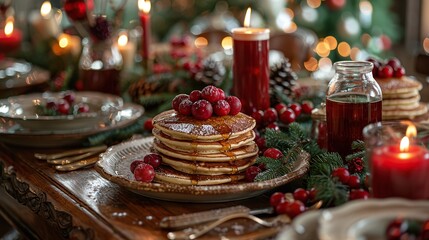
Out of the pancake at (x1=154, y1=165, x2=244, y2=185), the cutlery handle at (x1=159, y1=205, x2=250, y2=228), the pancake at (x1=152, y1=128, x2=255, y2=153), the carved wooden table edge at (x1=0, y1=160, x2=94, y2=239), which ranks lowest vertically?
the carved wooden table edge at (x1=0, y1=160, x2=94, y2=239)

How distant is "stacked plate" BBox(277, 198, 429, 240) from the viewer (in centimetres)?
97

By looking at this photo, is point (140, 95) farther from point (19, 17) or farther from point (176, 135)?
point (19, 17)

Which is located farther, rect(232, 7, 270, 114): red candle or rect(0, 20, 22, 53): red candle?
rect(0, 20, 22, 53): red candle

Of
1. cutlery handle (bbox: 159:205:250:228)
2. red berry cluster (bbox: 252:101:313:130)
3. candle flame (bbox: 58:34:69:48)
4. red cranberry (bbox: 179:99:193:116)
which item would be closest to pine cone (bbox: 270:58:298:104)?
red berry cluster (bbox: 252:101:313:130)

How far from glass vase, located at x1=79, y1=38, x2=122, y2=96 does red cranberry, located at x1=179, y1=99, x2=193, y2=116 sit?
0.93 m

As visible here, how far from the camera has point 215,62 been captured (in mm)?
2223

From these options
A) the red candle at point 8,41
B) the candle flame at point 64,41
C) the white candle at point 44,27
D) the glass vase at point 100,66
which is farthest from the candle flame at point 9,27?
the glass vase at point 100,66

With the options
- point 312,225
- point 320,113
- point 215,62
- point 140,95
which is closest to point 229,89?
point 215,62

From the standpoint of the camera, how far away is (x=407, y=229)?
981mm

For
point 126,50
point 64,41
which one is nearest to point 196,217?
point 126,50

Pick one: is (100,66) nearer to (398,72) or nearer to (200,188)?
(398,72)

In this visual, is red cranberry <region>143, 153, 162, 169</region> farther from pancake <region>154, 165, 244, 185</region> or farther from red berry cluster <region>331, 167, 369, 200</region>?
red berry cluster <region>331, 167, 369, 200</region>

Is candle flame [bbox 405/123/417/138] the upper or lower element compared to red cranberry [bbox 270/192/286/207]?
upper

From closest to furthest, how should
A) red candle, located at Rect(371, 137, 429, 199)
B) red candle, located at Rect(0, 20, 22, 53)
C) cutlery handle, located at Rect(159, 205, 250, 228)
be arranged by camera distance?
red candle, located at Rect(371, 137, 429, 199) → cutlery handle, located at Rect(159, 205, 250, 228) → red candle, located at Rect(0, 20, 22, 53)
